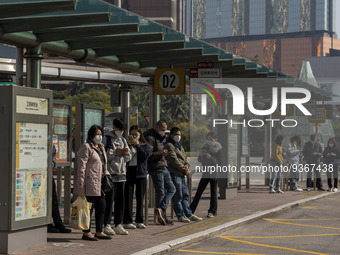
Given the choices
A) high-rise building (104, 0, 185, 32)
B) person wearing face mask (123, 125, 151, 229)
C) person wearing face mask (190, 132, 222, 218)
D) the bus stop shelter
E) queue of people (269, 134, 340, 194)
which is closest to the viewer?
the bus stop shelter

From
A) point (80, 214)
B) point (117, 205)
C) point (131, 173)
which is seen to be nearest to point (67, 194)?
point (131, 173)

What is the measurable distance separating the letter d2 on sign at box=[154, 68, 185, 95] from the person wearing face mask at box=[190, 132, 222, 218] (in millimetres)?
1525

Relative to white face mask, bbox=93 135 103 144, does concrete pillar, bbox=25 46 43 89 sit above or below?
above

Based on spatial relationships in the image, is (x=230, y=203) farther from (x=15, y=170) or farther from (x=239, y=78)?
(x=15, y=170)

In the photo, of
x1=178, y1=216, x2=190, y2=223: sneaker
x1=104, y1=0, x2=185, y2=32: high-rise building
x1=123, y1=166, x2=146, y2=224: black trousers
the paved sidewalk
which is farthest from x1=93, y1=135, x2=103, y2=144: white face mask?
x1=104, y1=0, x2=185, y2=32: high-rise building

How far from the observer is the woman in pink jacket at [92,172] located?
10.4 m

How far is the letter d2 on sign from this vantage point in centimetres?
1625

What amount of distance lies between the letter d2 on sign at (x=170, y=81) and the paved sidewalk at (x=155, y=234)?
2592 mm

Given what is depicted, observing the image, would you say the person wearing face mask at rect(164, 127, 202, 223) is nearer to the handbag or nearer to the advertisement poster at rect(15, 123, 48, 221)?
the handbag

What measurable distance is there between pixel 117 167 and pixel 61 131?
2276 mm

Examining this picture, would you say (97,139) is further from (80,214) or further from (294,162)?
(294,162)

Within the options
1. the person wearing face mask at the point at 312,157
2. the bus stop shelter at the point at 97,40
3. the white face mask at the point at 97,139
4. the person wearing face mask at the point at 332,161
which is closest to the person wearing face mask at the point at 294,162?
the person wearing face mask at the point at 312,157

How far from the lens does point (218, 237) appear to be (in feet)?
39.2

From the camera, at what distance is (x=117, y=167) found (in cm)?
1148
